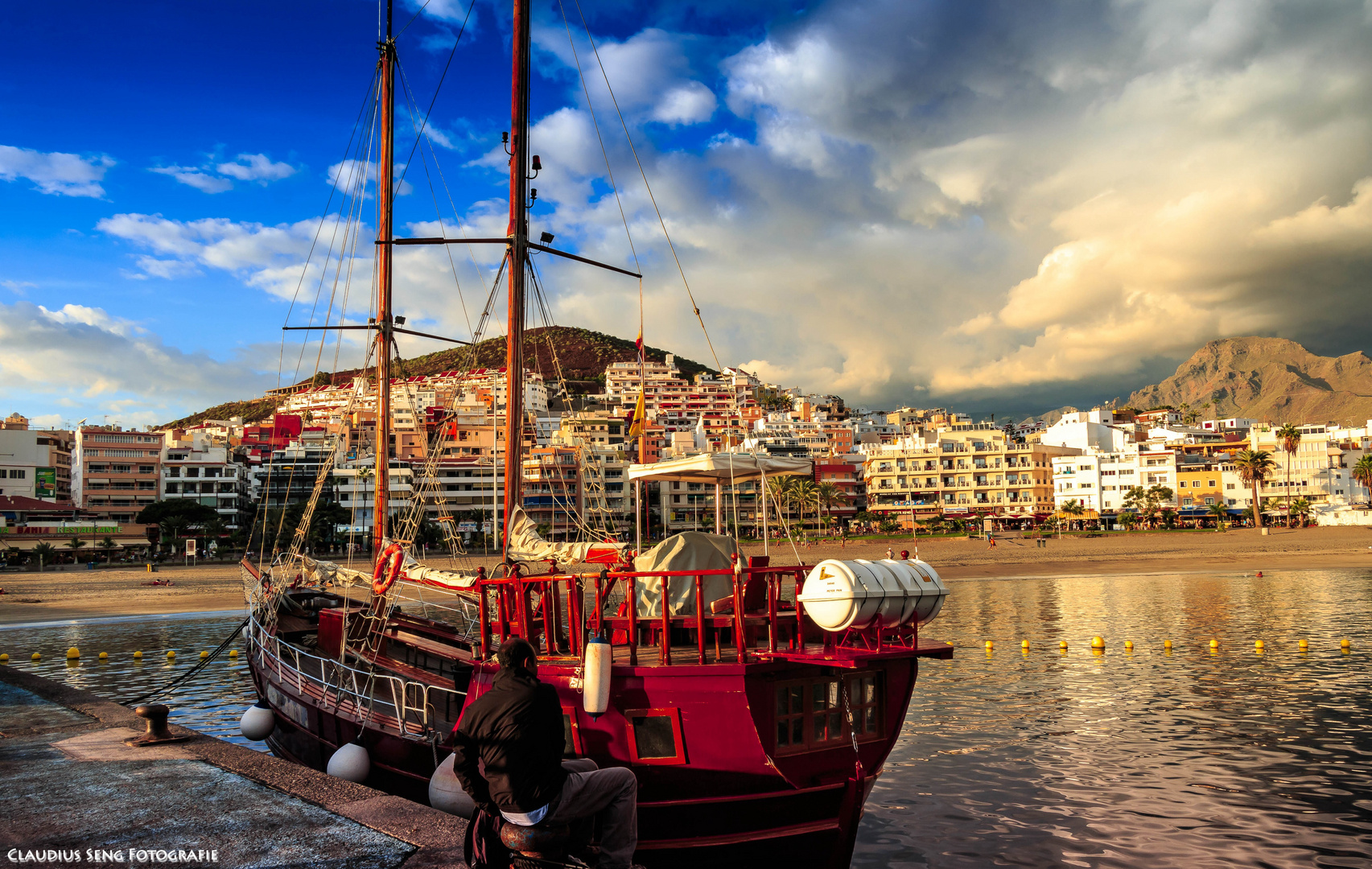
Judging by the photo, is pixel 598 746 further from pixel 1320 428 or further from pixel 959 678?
pixel 1320 428

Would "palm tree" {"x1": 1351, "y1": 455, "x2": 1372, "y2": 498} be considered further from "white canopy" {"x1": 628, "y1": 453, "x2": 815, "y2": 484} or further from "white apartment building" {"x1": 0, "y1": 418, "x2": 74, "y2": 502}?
"white apartment building" {"x1": 0, "y1": 418, "x2": 74, "y2": 502}

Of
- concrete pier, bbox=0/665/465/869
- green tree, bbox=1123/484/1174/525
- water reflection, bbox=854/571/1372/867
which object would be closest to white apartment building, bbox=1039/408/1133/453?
green tree, bbox=1123/484/1174/525

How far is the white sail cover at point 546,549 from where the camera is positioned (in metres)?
13.2

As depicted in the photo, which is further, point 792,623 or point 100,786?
point 792,623

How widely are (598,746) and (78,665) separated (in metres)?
25.6

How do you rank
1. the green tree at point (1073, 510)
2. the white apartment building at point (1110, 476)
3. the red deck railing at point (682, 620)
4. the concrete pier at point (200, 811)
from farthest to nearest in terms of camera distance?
the white apartment building at point (1110, 476) < the green tree at point (1073, 510) < the red deck railing at point (682, 620) < the concrete pier at point (200, 811)

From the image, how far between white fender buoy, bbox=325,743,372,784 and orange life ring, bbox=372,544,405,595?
11.0ft

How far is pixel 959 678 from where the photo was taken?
22.8m

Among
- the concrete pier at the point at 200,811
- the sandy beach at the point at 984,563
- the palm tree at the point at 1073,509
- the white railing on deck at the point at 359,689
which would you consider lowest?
the sandy beach at the point at 984,563

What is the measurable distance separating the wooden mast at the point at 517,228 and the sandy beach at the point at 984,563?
37.2 meters

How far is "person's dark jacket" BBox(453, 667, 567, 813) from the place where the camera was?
5625 millimetres

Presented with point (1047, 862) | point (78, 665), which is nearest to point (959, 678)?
point (1047, 862)

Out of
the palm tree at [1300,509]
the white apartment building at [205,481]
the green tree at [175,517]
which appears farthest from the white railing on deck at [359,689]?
the palm tree at [1300,509]

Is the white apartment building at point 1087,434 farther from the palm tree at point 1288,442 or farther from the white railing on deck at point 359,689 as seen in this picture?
the white railing on deck at point 359,689
